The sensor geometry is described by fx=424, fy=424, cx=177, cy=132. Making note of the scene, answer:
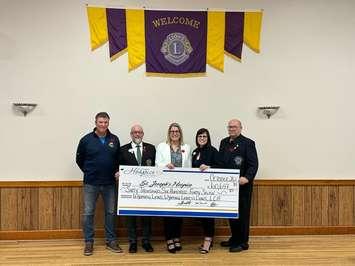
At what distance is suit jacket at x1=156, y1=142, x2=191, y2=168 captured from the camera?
4.61 metres

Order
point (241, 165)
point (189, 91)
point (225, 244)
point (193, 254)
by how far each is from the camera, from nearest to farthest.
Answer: point (193, 254) < point (241, 165) < point (225, 244) < point (189, 91)

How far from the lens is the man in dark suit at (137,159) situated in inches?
182

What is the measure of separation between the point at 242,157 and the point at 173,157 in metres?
0.75

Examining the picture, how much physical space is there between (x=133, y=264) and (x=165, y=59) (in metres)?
2.46

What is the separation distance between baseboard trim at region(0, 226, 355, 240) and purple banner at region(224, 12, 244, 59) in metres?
2.20

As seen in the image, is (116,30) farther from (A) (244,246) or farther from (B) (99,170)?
(A) (244,246)

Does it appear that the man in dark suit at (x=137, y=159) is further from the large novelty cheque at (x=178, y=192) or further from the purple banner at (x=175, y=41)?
the purple banner at (x=175, y=41)

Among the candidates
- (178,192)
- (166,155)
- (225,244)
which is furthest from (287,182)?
(166,155)

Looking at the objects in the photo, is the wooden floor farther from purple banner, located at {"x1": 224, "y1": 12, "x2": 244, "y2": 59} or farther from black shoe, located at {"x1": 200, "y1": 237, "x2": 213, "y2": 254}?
purple banner, located at {"x1": 224, "y1": 12, "x2": 244, "y2": 59}

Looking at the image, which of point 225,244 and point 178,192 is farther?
point 225,244

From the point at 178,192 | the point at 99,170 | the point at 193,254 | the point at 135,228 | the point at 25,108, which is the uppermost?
the point at 25,108

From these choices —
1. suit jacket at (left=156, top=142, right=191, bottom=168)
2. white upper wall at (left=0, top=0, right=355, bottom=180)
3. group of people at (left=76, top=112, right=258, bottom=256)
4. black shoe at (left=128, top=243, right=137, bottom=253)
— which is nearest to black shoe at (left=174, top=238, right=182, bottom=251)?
group of people at (left=76, top=112, right=258, bottom=256)

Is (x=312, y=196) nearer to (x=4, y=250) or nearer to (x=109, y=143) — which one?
(x=109, y=143)

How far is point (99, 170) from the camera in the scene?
4531 millimetres
